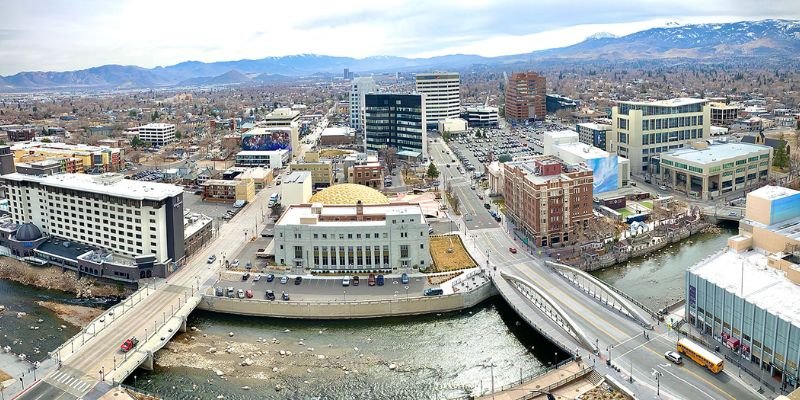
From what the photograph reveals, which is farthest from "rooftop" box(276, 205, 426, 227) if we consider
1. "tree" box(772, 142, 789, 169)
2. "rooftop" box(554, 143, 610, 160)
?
"tree" box(772, 142, 789, 169)

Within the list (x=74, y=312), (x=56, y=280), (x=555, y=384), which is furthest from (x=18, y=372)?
(x=555, y=384)

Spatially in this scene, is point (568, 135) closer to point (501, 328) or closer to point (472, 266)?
point (472, 266)

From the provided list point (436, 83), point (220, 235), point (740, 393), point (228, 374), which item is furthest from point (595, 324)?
point (436, 83)

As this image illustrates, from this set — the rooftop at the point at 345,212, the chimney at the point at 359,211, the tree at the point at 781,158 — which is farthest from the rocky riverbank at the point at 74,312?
the tree at the point at 781,158

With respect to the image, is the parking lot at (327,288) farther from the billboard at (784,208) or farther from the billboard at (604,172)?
the billboard at (604,172)

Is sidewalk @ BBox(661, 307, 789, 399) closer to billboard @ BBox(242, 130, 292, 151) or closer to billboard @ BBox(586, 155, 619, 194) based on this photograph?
billboard @ BBox(586, 155, 619, 194)
